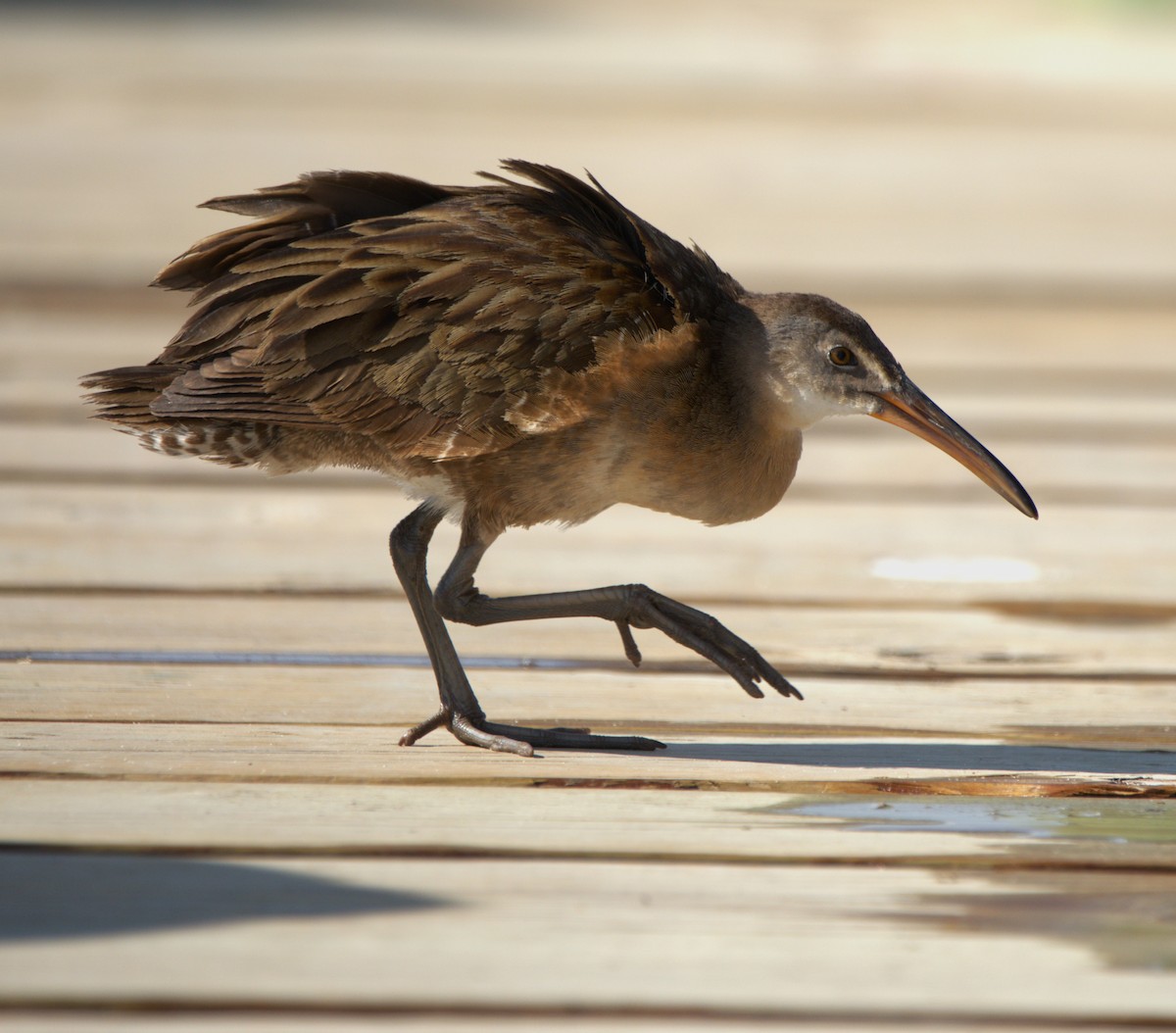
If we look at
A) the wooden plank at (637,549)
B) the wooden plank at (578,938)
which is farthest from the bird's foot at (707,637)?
the wooden plank at (637,549)

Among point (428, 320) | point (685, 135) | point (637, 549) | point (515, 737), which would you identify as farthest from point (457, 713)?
point (685, 135)

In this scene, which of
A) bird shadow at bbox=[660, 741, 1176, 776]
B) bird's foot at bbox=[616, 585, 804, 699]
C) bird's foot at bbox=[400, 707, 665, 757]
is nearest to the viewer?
bird shadow at bbox=[660, 741, 1176, 776]

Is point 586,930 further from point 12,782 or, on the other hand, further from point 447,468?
point 447,468

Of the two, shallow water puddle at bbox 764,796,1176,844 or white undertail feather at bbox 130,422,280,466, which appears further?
white undertail feather at bbox 130,422,280,466

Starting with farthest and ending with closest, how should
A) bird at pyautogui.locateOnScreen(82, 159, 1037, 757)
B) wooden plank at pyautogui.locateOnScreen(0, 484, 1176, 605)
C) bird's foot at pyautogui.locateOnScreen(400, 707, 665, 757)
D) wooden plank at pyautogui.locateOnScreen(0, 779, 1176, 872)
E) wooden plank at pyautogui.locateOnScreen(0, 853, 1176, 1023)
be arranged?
1. wooden plank at pyautogui.locateOnScreen(0, 484, 1176, 605)
2. bird at pyautogui.locateOnScreen(82, 159, 1037, 757)
3. bird's foot at pyautogui.locateOnScreen(400, 707, 665, 757)
4. wooden plank at pyautogui.locateOnScreen(0, 779, 1176, 872)
5. wooden plank at pyautogui.locateOnScreen(0, 853, 1176, 1023)

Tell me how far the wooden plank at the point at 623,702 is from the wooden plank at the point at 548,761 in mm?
67

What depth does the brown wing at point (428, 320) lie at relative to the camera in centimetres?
356

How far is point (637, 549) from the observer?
4.90 meters

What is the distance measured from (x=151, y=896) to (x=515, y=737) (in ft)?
3.29

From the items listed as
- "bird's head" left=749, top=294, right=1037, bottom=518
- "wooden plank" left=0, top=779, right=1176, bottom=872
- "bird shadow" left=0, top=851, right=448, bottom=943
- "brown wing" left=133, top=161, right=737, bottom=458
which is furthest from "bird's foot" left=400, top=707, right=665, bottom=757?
"bird's head" left=749, top=294, right=1037, bottom=518

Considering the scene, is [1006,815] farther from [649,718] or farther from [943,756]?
[649,718]

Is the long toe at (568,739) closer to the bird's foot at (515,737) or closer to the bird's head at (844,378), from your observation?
the bird's foot at (515,737)

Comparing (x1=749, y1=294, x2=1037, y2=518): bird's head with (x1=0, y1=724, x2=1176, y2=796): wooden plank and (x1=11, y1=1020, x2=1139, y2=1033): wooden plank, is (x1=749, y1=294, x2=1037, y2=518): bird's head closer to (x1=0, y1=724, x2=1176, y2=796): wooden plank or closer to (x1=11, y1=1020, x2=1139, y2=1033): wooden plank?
(x1=0, y1=724, x2=1176, y2=796): wooden plank

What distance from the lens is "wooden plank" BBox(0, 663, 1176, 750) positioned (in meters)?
3.39
